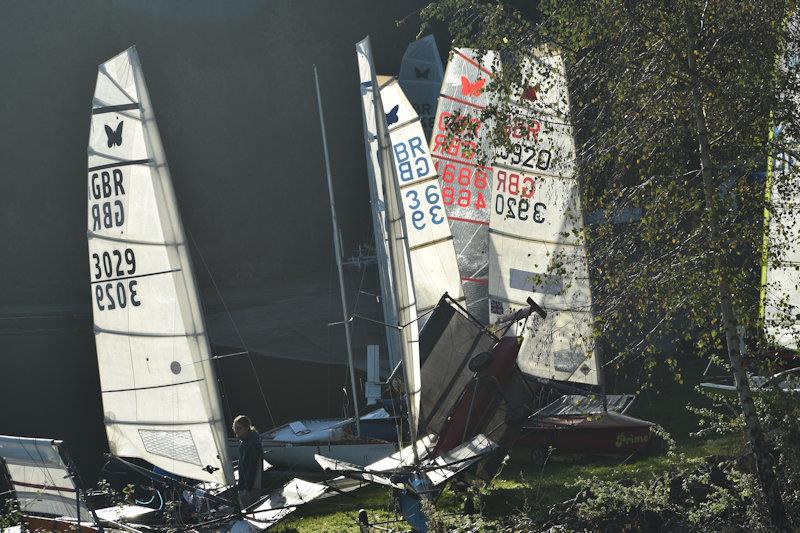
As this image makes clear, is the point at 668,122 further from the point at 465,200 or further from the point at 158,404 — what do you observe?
the point at 465,200

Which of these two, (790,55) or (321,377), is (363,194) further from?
(790,55)

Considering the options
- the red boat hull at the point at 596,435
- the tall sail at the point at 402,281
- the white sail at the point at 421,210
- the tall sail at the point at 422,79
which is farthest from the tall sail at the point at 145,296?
the tall sail at the point at 422,79

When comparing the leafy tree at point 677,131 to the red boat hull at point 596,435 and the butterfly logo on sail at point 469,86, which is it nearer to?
the red boat hull at point 596,435

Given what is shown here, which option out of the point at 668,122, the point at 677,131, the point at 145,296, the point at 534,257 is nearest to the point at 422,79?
the point at 534,257

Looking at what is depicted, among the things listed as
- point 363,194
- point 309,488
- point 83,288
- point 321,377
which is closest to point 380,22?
point 363,194

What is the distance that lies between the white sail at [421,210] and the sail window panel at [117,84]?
662 centimetres

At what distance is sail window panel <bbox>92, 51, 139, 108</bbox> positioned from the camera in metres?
12.3

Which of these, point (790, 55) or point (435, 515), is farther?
point (435, 515)

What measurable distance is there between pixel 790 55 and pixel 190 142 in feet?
134

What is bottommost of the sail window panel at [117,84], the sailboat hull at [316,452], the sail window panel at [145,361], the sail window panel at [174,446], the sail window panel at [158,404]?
the sailboat hull at [316,452]

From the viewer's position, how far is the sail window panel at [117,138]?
A: 1226 cm

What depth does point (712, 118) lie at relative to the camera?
7668mm

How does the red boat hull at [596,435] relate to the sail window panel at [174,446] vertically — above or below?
below

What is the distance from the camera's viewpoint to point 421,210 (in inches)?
715
